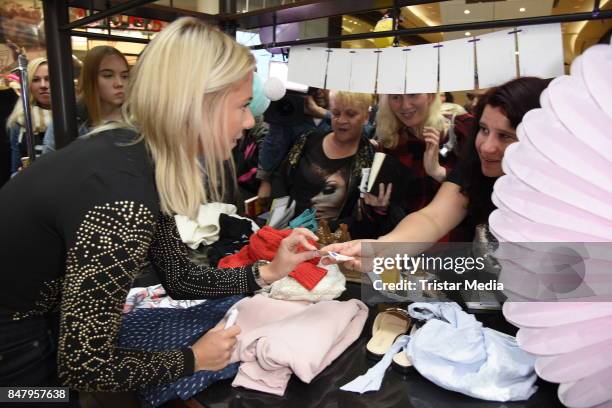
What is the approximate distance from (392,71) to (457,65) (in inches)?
8.7

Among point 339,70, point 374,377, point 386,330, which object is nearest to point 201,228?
point 339,70

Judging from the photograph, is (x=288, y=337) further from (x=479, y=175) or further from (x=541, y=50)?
(x=541, y=50)

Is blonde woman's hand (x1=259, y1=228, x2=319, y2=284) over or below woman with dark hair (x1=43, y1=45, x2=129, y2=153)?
below

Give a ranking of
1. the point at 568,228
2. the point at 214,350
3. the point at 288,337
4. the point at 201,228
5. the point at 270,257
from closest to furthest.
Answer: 1. the point at 568,228
2. the point at 214,350
3. the point at 288,337
4. the point at 270,257
5. the point at 201,228

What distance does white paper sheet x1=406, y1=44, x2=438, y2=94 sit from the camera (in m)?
1.39

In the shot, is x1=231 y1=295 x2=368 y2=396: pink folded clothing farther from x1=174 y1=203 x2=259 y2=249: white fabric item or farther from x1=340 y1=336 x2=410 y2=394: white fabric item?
x1=174 y1=203 x2=259 y2=249: white fabric item

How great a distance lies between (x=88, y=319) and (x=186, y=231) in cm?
98

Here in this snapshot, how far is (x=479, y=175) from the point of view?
1428mm

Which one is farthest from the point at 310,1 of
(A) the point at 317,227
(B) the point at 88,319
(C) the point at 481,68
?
(B) the point at 88,319

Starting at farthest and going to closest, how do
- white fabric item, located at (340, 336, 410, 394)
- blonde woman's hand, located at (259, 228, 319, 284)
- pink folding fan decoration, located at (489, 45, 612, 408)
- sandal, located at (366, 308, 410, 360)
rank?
1. blonde woman's hand, located at (259, 228, 319, 284)
2. sandal, located at (366, 308, 410, 360)
3. white fabric item, located at (340, 336, 410, 394)
4. pink folding fan decoration, located at (489, 45, 612, 408)

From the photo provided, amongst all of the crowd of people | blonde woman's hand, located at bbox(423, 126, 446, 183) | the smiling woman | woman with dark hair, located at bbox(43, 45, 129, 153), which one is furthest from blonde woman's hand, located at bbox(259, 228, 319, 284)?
woman with dark hair, located at bbox(43, 45, 129, 153)

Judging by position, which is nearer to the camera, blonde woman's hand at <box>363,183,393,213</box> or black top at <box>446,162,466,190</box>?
black top at <box>446,162,466,190</box>

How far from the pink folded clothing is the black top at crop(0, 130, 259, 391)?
0.18 meters

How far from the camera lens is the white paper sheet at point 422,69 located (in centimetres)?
139
